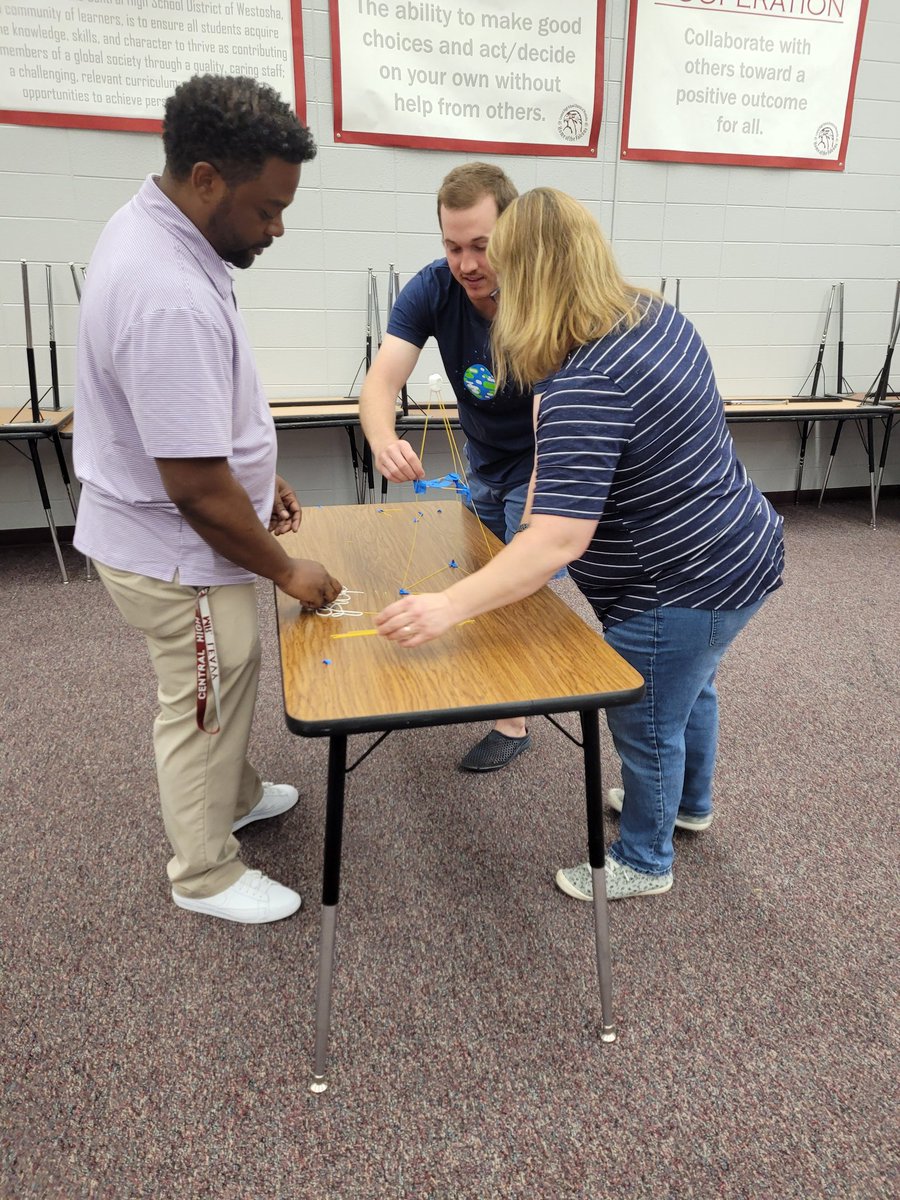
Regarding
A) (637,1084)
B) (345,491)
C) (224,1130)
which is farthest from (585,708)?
(345,491)

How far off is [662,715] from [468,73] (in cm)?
317

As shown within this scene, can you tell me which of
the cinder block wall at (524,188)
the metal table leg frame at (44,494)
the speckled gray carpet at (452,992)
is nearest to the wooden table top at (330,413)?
the cinder block wall at (524,188)

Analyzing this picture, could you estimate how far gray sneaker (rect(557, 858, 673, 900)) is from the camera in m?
1.52

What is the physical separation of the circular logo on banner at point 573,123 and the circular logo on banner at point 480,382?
249cm

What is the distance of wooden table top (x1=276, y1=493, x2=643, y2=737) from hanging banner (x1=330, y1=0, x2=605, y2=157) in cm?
267

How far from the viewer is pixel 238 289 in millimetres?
3420

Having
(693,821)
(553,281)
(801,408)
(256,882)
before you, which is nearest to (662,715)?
(693,821)

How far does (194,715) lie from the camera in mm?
1326

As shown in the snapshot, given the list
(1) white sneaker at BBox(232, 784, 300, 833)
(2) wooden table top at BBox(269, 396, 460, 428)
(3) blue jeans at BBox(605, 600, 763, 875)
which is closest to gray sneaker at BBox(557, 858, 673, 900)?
(3) blue jeans at BBox(605, 600, 763, 875)

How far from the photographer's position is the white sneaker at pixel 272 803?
5.72 feet

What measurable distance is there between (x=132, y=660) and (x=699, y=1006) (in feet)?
6.50

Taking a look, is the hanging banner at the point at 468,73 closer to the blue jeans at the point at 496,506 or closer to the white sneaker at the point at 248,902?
the blue jeans at the point at 496,506

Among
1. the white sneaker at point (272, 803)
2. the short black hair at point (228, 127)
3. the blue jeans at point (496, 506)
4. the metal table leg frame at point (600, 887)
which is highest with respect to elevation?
the short black hair at point (228, 127)

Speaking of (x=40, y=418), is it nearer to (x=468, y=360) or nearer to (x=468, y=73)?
(x=468, y=360)
